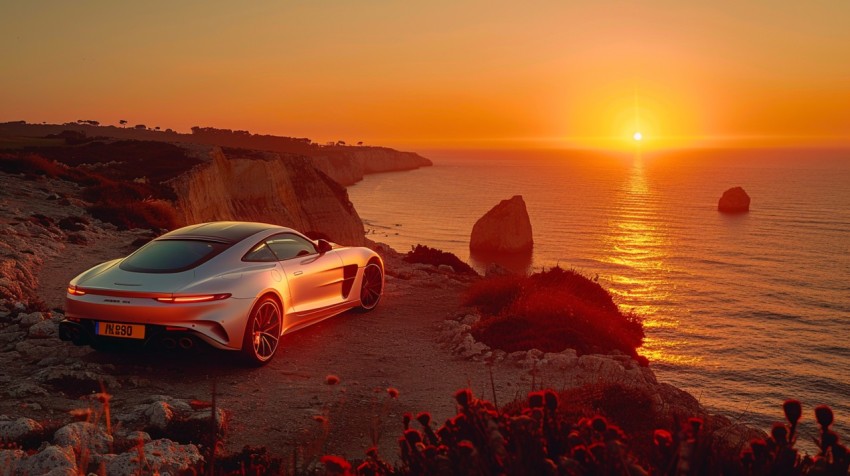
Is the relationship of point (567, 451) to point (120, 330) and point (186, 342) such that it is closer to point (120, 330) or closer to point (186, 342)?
point (186, 342)

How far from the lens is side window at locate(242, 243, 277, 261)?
8859 mm

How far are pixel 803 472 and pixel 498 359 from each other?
7.01 metres

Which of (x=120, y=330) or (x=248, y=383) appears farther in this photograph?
(x=248, y=383)

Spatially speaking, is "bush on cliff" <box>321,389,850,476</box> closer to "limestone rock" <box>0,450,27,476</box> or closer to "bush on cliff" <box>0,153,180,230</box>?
"limestone rock" <box>0,450,27,476</box>

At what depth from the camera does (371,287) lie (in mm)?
12477

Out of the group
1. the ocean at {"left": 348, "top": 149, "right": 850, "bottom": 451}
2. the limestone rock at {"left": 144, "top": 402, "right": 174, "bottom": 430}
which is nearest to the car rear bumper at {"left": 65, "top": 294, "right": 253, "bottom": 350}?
the limestone rock at {"left": 144, "top": 402, "right": 174, "bottom": 430}

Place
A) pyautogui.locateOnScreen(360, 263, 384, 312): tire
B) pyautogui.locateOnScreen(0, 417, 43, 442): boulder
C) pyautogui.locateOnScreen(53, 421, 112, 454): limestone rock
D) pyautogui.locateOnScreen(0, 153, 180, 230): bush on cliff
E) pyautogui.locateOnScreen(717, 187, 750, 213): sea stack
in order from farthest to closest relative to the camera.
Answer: pyautogui.locateOnScreen(717, 187, 750, 213): sea stack → pyautogui.locateOnScreen(0, 153, 180, 230): bush on cliff → pyautogui.locateOnScreen(360, 263, 384, 312): tire → pyautogui.locateOnScreen(0, 417, 43, 442): boulder → pyautogui.locateOnScreen(53, 421, 112, 454): limestone rock

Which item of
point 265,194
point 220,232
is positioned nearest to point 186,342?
point 220,232

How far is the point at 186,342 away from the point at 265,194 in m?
41.8

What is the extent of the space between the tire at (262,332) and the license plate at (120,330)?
122cm

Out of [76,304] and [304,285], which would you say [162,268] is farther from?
[304,285]

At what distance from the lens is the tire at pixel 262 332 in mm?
8383

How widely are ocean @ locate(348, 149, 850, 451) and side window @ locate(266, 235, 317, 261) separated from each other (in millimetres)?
6514

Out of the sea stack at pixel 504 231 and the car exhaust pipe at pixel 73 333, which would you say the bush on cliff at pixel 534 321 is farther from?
the sea stack at pixel 504 231
